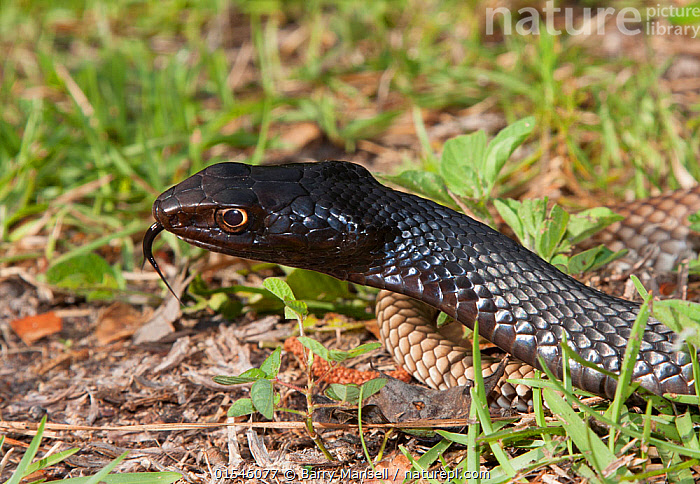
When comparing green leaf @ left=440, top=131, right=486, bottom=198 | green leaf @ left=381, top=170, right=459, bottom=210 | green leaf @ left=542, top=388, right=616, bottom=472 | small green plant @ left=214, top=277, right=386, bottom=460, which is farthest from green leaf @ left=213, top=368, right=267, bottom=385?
green leaf @ left=440, top=131, right=486, bottom=198

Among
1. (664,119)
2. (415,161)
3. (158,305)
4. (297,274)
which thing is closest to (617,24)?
(664,119)

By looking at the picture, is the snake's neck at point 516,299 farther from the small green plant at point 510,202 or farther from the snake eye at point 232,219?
the snake eye at point 232,219

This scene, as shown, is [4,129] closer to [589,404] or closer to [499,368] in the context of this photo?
[499,368]

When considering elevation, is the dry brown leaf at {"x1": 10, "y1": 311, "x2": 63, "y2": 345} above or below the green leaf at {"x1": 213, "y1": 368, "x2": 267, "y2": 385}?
below

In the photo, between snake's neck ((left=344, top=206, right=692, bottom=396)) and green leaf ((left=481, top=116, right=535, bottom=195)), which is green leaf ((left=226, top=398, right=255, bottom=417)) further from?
green leaf ((left=481, top=116, right=535, bottom=195))

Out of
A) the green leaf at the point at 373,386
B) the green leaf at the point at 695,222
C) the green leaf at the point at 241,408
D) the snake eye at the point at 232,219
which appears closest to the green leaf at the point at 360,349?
the green leaf at the point at 373,386
